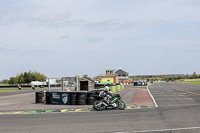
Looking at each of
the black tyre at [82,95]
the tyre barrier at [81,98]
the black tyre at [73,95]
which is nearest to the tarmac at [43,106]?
the tyre barrier at [81,98]

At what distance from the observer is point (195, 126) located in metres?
11.9

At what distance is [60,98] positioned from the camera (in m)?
24.4

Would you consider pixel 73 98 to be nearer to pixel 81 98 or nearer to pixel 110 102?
pixel 81 98

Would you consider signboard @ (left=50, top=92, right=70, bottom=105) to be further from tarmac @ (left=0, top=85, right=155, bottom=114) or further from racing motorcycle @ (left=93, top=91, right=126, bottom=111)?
racing motorcycle @ (left=93, top=91, right=126, bottom=111)

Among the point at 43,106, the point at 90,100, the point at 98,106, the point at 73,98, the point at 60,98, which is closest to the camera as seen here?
the point at 98,106

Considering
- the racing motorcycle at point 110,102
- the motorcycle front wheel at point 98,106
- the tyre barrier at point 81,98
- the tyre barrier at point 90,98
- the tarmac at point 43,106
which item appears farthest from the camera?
the tyre barrier at point 81,98

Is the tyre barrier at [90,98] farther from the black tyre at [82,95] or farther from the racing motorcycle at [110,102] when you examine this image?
the racing motorcycle at [110,102]

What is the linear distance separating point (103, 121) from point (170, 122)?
9.57 feet

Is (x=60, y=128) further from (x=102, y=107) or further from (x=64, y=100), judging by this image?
(x=64, y=100)

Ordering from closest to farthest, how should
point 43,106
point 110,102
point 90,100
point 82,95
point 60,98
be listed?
1. point 110,102
2. point 43,106
3. point 90,100
4. point 82,95
5. point 60,98

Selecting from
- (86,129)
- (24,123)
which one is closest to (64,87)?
(24,123)

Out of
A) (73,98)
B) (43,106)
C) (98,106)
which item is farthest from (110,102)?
(43,106)

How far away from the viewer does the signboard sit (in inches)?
949

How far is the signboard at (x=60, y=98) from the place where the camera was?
24.1 meters
